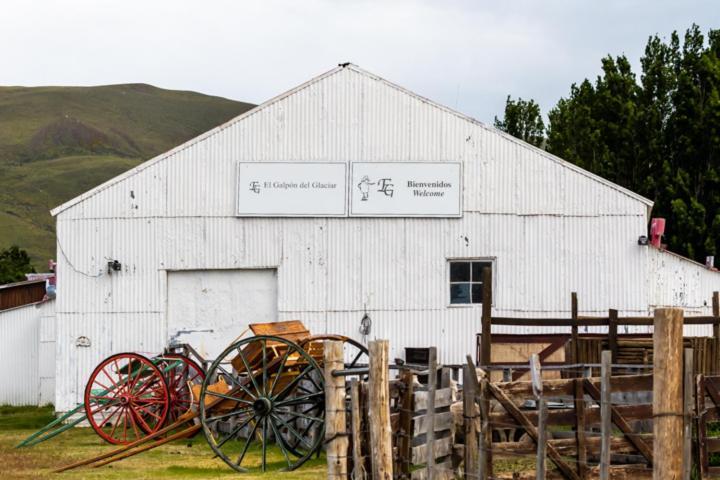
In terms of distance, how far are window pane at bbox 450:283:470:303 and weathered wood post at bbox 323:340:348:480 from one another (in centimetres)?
1207

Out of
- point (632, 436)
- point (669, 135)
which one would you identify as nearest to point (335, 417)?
point (632, 436)

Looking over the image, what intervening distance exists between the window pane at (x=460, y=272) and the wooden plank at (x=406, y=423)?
11269 mm

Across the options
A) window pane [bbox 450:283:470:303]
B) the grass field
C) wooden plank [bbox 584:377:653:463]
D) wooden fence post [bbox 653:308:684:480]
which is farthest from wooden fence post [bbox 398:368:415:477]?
window pane [bbox 450:283:470:303]

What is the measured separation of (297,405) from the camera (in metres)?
19.6

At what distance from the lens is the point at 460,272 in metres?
26.7

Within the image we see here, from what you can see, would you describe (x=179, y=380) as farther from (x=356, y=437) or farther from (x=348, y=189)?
(x=356, y=437)

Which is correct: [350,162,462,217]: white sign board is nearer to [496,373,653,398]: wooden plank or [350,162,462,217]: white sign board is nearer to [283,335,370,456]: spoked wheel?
[283,335,370,456]: spoked wheel

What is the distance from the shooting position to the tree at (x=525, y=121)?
54.7m

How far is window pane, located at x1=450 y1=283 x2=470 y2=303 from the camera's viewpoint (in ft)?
87.3

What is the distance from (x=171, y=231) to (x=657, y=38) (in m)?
25.3

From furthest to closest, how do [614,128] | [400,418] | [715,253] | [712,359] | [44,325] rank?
[614,128] < [715,253] < [44,325] < [712,359] < [400,418]

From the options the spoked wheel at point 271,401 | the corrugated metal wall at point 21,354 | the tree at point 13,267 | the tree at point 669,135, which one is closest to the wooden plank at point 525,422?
the spoked wheel at point 271,401

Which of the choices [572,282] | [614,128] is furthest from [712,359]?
[614,128]

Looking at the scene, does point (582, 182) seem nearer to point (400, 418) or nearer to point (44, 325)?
point (400, 418)
